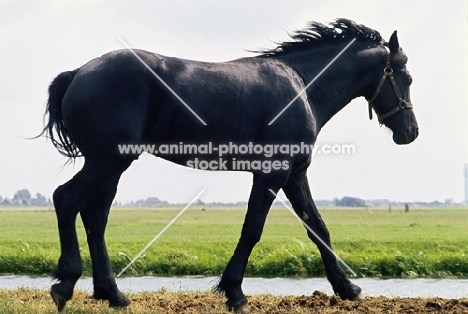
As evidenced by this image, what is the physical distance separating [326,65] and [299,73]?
41 cm

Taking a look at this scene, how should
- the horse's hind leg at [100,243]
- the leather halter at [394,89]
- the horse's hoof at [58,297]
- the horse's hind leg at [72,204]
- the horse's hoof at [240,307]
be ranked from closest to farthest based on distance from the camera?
the horse's hind leg at [72,204]
the horse's hoof at [58,297]
the horse's hoof at [240,307]
the horse's hind leg at [100,243]
the leather halter at [394,89]

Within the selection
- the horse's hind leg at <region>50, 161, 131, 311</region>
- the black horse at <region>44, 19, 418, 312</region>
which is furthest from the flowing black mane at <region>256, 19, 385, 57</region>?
the horse's hind leg at <region>50, 161, 131, 311</region>

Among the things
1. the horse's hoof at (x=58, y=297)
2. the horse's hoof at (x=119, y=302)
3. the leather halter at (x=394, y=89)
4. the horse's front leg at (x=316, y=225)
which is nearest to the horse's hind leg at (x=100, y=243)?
the horse's hoof at (x=119, y=302)

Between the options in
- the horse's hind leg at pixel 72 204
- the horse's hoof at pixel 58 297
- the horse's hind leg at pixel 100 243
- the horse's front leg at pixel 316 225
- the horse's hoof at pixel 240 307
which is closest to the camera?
the horse's hind leg at pixel 72 204

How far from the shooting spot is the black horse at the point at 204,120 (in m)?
7.26

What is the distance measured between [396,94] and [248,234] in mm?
2643

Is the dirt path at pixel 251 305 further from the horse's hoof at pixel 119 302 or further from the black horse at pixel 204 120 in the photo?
the black horse at pixel 204 120

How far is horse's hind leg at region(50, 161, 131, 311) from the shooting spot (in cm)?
723

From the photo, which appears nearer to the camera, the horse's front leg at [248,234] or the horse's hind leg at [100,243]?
the horse's front leg at [248,234]

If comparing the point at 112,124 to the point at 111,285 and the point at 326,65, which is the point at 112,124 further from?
the point at 326,65

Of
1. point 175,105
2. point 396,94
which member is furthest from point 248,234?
point 396,94

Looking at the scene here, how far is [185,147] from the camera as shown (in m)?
7.48

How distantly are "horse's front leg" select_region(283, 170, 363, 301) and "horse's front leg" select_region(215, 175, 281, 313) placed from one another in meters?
0.81

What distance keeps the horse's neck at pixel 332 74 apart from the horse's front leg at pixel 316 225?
0.77 m
